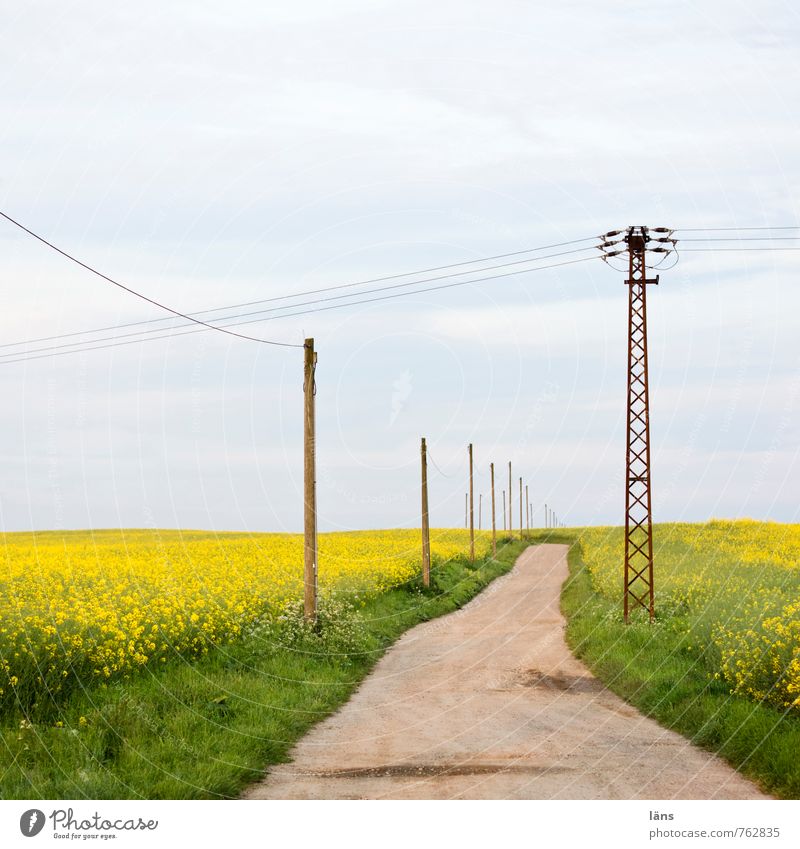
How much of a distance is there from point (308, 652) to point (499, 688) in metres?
3.84

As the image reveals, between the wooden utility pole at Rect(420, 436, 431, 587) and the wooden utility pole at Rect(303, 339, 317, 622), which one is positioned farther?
the wooden utility pole at Rect(420, 436, 431, 587)

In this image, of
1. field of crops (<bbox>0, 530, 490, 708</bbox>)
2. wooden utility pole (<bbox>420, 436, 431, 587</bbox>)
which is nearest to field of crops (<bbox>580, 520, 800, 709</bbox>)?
wooden utility pole (<bbox>420, 436, 431, 587</bbox>)

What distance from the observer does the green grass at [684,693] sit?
10664 mm

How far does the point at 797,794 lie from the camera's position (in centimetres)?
968

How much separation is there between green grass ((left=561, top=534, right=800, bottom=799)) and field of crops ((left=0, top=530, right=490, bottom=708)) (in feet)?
23.0

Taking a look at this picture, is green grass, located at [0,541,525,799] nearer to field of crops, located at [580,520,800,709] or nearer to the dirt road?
the dirt road

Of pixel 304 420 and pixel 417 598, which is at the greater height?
pixel 304 420

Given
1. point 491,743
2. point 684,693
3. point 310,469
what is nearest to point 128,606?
point 310,469

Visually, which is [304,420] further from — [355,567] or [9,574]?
[355,567]

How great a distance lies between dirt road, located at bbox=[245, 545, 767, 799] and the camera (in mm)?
10133

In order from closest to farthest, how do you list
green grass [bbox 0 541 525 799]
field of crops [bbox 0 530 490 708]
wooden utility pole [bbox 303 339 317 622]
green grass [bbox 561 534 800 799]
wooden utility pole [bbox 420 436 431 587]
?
green grass [bbox 0 541 525 799] < green grass [bbox 561 534 800 799] < field of crops [bbox 0 530 490 708] < wooden utility pole [bbox 303 339 317 622] < wooden utility pole [bbox 420 436 431 587]

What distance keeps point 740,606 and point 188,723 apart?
11361mm

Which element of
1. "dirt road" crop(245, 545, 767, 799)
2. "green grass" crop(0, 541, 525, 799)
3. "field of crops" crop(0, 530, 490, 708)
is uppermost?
"field of crops" crop(0, 530, 490, 708)
